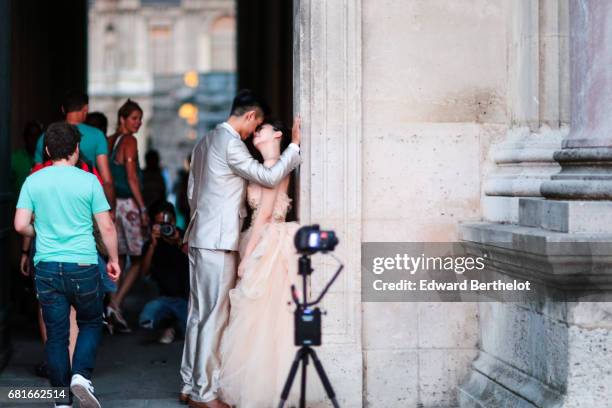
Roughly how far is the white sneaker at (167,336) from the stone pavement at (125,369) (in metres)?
0.06

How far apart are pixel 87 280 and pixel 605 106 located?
3307 mm

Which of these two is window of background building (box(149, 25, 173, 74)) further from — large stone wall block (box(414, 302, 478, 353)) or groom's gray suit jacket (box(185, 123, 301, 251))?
large stone wall block (box(414, 302, 478, 353))

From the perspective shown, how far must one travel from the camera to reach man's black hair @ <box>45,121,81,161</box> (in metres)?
6.63

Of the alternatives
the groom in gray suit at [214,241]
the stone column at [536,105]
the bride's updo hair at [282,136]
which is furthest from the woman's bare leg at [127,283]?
the stone column at [536,105]

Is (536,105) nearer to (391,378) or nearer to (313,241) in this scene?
(391,378)

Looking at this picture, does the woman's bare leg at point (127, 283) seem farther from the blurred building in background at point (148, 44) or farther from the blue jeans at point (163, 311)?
the blurred building in background at point (148, 44)

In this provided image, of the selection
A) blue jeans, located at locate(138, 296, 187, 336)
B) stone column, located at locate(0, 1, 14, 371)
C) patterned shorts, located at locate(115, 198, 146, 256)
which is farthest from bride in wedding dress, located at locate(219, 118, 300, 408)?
patterned shorts, located at locate(115, 198, 146, 256)

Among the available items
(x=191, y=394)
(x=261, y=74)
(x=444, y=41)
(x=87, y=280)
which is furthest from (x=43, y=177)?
(x=261, y=74)

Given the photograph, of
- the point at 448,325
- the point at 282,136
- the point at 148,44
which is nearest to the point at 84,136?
the point at 282,136

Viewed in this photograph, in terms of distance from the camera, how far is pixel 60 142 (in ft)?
21.7

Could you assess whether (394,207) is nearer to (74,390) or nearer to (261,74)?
(74,390)

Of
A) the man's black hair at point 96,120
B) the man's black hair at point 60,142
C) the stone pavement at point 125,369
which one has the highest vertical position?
the man's black hair at point 96,120

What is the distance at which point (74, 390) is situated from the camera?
257 inches

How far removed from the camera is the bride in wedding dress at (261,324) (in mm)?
6906
